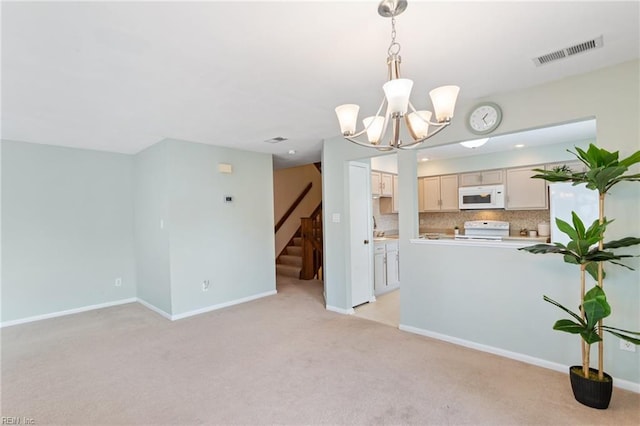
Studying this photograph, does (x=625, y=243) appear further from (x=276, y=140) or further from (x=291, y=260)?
(x=291, y=260)

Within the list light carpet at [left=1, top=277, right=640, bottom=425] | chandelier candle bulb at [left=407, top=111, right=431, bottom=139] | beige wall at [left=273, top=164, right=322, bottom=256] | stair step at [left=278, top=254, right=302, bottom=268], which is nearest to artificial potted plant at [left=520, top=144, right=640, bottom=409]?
light carpet at [left=1, top=277, right=640, bottom=425]

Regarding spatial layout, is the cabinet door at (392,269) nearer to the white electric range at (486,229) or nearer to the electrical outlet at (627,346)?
the white electric range at (486,229)

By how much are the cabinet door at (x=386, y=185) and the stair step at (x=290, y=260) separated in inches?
101

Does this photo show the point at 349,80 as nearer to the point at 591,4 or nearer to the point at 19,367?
the point at 591,4

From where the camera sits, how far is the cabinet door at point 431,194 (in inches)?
239

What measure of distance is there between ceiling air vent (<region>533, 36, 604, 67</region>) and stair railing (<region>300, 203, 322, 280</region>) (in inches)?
185

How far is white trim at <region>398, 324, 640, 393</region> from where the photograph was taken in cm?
231

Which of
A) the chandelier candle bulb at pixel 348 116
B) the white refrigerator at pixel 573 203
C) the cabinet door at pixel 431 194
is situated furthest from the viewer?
the cabinet door at pixel 431 194

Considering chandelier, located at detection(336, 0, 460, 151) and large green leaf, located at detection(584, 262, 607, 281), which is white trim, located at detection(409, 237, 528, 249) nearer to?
large green leaf, located at detection(584, 262, 607, 281)

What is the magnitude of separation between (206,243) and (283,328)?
171cm

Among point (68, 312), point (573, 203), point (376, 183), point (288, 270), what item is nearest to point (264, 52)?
point (573, 203)

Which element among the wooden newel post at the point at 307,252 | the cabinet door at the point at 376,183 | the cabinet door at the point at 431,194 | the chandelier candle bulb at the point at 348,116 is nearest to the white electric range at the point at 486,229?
the cabinet door at the point at 431,194

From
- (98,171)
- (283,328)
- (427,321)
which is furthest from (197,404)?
(98,171)

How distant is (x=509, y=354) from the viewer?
2824 mm
